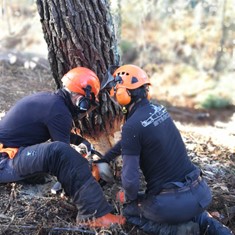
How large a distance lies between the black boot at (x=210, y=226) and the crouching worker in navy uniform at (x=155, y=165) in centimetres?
5

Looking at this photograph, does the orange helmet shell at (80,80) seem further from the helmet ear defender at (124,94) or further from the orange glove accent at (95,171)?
the orange glove accent at (95,171)

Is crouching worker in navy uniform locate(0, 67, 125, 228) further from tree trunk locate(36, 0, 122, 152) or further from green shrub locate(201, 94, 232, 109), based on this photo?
green shrub locate(201, 94, 232, 109)

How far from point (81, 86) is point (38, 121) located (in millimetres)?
575

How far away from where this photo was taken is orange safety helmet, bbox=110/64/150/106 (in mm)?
4324

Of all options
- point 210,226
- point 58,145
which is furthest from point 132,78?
point 210,226

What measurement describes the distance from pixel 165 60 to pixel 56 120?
13693mm

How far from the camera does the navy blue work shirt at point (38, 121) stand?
15.3ft

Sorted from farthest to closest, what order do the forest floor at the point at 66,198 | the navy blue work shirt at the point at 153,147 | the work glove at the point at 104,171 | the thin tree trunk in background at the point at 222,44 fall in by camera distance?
the thin tree trunk in background at the point at 222,44 → the work glove at the point at 104,171 → the forest floor at the point at 66,198 → the navy blue work shirt at the point at 153,147

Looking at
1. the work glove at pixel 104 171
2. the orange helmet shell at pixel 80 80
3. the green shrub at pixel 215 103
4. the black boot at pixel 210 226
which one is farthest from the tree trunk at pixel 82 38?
the green shrub at pixel 215 103

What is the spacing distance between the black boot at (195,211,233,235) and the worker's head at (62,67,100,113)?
1654mm

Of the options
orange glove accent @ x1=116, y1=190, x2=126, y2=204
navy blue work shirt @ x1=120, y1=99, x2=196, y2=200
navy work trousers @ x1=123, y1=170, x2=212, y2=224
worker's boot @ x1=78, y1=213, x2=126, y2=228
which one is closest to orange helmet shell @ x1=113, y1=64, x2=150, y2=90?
navy blue work shirt @ x1=120, y1=99, x2=196, y2=200

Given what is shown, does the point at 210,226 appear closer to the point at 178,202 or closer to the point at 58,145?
the point at 178,202

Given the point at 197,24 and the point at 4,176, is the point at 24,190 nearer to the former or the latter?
the point at 4,176

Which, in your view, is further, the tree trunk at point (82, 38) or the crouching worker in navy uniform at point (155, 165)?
the tree trunk at point (82, 38)
